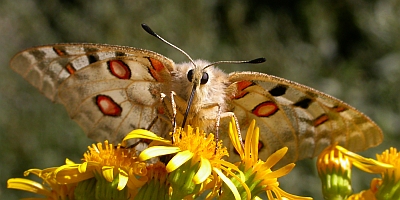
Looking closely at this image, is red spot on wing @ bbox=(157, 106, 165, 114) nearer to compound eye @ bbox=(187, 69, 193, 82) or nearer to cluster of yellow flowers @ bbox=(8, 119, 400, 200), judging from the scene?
compound eye @ bbox=(187, 69, 193, 82)

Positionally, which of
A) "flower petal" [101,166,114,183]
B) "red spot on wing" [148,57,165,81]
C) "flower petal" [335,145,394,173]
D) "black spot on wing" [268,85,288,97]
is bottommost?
"flower petal" [101,166,114,183]

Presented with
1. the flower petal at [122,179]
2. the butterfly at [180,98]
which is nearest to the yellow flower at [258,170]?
the butterfly at [180,98]

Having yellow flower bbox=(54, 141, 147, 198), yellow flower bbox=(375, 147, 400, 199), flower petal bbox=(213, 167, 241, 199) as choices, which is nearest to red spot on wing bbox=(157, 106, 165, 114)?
yellow flower bbox=(54, 141, 147, 198)

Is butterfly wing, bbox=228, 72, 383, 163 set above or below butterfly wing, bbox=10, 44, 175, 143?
below

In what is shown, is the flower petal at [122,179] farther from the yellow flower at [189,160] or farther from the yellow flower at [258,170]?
the yellow flower at [258,170]

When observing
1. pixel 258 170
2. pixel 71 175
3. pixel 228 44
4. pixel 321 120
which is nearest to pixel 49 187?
pixel 71 175

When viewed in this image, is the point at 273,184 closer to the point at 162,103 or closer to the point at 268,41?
the point at 162,103
